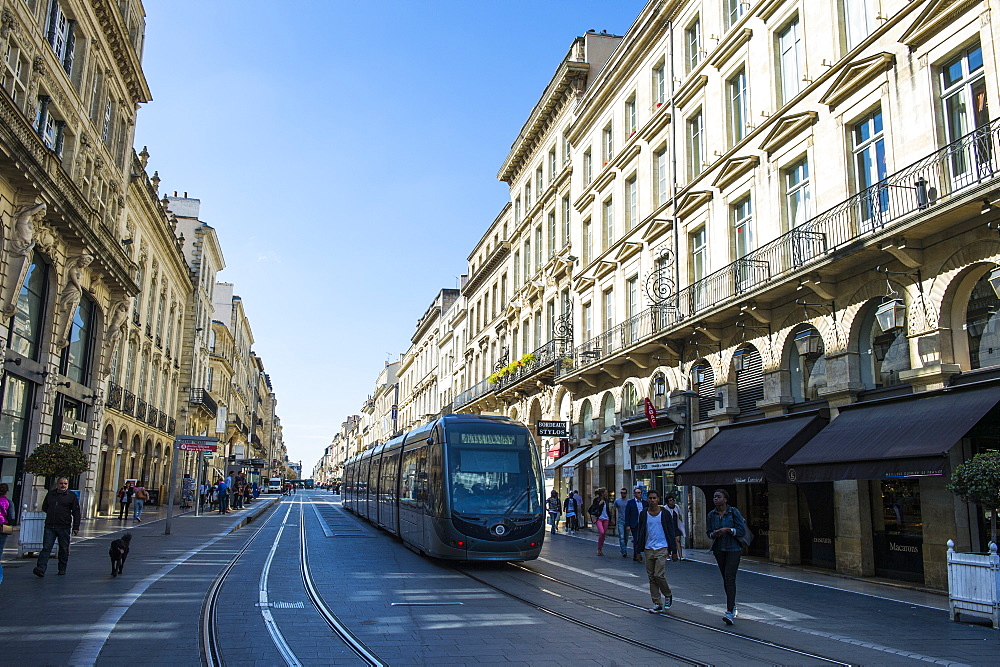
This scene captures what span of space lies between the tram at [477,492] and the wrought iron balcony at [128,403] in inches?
853

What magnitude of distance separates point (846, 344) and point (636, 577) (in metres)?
6.44

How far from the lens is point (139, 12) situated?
3127 centimetres

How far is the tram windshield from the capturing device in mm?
15602

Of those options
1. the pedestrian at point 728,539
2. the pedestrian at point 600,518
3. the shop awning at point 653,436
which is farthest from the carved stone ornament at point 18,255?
the shop awning at point 653,436

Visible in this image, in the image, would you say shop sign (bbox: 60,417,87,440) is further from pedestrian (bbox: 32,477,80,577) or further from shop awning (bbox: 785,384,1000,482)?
shop awning (bbox: 785,384,1000,482)

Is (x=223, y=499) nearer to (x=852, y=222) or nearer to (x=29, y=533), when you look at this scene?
(x=29, y=533)

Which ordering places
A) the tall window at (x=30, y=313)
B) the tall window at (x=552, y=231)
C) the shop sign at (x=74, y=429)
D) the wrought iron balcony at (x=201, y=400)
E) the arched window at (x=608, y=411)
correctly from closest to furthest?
the tall window at (x=30, y=313) → the shop sign at (x=74, y=429) → the arched window at (x=608, y=411) → the tall window at (x=552, y=231) → the wrought iron balcony at (x=201, y=400)

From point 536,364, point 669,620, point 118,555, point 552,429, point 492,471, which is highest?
point 536,364

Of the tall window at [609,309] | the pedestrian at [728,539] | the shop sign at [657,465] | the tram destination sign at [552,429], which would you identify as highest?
the tall window at [609,309]

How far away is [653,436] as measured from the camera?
24422mm

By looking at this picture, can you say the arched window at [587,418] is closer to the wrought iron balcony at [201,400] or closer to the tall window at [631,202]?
the tall window at [631,202]

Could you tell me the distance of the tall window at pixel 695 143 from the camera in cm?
2411

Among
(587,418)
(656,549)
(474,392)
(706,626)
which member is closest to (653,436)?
(587,418)

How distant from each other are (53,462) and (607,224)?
21.5 m
